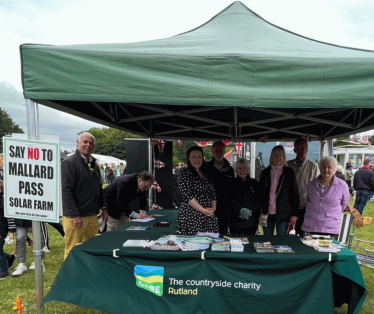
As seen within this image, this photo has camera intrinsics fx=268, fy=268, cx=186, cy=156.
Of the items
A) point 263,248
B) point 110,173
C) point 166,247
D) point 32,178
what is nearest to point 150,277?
point 166,247

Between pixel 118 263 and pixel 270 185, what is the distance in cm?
181

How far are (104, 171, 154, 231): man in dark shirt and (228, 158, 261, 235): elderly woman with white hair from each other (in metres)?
1.11


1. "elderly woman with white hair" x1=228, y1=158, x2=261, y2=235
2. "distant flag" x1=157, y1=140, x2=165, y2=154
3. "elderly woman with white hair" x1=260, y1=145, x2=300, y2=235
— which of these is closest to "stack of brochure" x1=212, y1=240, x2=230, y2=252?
"elderly woman with white hair" x1=228, y1=158, x2=261, y2=235

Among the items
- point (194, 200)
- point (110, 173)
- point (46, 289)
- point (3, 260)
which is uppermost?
point (194, 200)

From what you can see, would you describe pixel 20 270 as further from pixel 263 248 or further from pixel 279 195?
pixel 279 195

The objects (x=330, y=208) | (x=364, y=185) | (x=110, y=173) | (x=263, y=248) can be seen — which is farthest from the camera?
(x=110, y=173)

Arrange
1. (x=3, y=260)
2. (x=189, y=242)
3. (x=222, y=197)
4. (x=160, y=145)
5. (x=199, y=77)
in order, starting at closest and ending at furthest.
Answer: (x=199, y=77) → (x=189, y=242) → (x=222, y=197) → (x=3, y=260) → (x=160, y=145)

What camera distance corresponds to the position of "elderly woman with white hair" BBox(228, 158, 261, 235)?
2.88m

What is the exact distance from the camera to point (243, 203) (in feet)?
9.50

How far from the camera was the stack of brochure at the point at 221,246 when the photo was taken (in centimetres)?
205

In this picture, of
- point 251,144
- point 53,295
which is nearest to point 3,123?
point 251,144

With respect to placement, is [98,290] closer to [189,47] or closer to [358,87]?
[189,47]

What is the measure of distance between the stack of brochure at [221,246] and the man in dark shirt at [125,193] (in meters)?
1.47

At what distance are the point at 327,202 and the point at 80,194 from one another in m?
2.50
